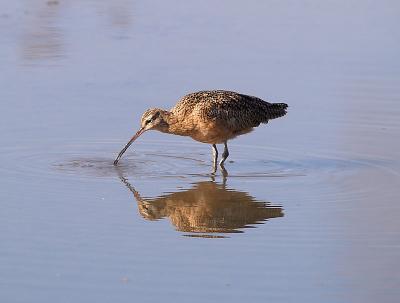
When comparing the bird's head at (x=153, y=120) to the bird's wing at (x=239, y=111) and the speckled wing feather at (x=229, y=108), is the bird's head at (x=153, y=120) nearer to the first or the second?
the speckled wing feather at (x=229, y=108)

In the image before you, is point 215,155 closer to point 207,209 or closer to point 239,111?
point 239,111

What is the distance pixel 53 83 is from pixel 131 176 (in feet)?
9.83

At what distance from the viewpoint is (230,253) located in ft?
24.0

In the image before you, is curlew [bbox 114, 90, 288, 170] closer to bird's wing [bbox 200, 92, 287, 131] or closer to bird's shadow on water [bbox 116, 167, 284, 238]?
bird's wing [bbox 200, 92, 287, 131]

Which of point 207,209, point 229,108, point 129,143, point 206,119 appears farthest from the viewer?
point 229,108

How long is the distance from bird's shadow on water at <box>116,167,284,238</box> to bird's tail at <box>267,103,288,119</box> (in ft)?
4.95

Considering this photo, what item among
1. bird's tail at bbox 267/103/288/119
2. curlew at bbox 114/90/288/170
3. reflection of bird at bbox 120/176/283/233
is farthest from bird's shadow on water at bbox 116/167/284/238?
bird's tail at bbox 267/103/288/119

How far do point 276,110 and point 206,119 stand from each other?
81 cm

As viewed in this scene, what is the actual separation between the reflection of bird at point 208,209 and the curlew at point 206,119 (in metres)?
1.13

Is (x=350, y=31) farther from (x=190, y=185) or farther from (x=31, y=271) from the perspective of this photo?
(x=31, y=271)

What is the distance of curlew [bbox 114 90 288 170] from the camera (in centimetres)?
1034

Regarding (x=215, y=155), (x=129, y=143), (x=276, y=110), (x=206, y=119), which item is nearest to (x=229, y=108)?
(x=206, y=119)

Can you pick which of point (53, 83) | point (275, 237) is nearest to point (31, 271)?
point (275, 237)

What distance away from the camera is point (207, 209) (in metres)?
8.68
